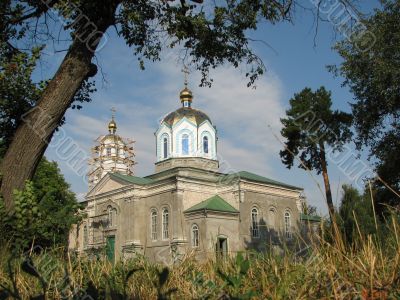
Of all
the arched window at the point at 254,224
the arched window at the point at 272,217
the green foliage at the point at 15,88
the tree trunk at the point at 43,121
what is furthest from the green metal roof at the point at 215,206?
the tree trunk at the point at 43,121

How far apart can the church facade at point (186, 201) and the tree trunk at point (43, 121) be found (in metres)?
21.1

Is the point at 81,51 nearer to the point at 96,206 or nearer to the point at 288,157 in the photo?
the point at 288,157

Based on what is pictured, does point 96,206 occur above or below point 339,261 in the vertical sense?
above

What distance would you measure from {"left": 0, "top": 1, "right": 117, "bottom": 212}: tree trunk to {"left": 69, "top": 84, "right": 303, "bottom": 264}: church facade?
21.1m

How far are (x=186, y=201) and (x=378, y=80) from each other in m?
18.5

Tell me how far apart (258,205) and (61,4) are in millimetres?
26562

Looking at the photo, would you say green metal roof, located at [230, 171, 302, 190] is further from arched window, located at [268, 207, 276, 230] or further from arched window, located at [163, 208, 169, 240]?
arched window, located at [163, 208, 169, 240]

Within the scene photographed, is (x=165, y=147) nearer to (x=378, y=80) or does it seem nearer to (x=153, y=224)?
(x=153, y=224)

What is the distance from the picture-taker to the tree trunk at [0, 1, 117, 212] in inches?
244

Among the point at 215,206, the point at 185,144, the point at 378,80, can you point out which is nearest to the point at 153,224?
the point at 215,206

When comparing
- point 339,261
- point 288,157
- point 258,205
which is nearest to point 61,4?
point 339,261

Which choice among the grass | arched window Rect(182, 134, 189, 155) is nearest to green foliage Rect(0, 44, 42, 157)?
the grass

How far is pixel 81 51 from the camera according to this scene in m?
6.75

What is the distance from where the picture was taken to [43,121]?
6.36m
